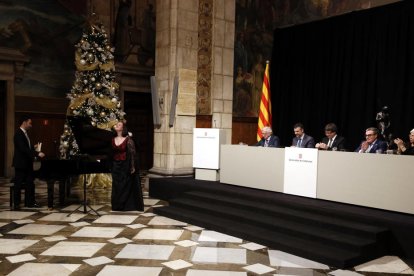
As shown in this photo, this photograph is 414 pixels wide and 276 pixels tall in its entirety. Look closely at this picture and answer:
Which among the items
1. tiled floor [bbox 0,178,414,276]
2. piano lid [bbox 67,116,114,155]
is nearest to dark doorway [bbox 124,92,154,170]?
piano lid [bbox 67,116,114,155]

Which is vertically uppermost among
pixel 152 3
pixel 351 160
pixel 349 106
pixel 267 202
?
pixel 152 3

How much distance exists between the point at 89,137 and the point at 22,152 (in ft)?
4.10

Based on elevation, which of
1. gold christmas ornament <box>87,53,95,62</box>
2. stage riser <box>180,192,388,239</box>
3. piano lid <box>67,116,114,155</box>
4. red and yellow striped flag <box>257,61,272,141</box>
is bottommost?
stage riser <box>180,192,388,239</box>

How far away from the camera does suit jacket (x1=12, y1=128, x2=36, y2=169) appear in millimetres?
6496

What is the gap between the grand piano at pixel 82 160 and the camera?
Answer: 6.02m

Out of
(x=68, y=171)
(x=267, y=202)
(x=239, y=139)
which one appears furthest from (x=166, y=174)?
(x=239, y=139)

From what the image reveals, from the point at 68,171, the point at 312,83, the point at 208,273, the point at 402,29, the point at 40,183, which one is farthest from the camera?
the point at 312,83

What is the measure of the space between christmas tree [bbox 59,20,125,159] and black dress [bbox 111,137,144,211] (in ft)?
6.97

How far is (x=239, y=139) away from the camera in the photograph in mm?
11609

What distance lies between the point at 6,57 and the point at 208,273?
7.85 meters

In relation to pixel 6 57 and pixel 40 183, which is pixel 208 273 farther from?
pixel 6 57

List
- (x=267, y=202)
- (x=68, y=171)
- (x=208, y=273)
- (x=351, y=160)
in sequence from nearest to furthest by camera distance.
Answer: (x=208, y=273) → (x=351, y=160) → (x=267, y=202) → (x=68, y=171)

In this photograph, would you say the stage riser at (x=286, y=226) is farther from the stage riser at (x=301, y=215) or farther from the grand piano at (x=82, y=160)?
the grand piano at (x=82, y=160)

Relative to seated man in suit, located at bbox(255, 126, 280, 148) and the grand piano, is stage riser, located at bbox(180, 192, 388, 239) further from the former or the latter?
the grand piano
